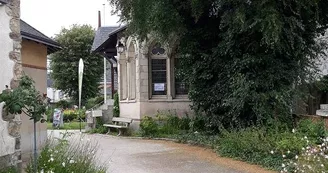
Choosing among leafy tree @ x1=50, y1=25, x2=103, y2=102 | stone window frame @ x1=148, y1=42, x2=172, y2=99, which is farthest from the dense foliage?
leafy tree @ x1=50, y1=25, x2=103, y2=102

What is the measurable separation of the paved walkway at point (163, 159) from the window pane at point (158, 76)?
3.86 metres

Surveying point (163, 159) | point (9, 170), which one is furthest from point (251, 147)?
point (9, 170)

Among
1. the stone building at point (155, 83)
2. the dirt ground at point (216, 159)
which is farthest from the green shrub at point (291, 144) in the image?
the stone building at point (155, 83)

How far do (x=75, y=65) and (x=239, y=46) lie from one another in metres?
26.5

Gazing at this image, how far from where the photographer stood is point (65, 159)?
6859 millimetres

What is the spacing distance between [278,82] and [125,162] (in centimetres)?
510

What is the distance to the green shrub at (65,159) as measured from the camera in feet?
21.9

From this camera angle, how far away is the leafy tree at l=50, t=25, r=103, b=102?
37.4 metres

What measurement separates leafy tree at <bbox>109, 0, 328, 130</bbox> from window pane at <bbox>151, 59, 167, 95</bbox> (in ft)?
9.73

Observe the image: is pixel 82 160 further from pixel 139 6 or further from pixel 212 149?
pixel 139 6

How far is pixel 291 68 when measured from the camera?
41.0ft

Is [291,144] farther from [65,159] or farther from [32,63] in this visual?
[32,63]

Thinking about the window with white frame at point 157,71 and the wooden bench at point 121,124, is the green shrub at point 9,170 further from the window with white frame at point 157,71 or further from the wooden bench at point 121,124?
the window with white frame at point 157,71

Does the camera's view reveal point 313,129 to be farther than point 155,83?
No
